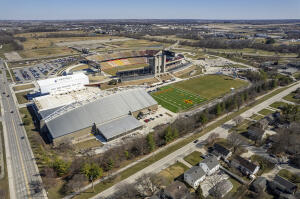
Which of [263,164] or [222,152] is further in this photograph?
[222,152]

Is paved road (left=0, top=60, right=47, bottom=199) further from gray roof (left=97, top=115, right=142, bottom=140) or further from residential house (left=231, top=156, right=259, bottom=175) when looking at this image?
residential house (left=231, top=156, right=259, bottom=175)

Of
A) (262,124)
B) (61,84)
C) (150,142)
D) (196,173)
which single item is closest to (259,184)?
(196,173)

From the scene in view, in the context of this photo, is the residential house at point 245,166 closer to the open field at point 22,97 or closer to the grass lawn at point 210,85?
the grass lawn at point 210,85

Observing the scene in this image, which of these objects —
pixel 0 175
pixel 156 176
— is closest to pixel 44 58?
pixel 0 175

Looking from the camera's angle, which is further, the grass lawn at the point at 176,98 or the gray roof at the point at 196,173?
the grass lawn at the point at 176,98

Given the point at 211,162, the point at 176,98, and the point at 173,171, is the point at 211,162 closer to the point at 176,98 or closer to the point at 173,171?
the point at 173,171

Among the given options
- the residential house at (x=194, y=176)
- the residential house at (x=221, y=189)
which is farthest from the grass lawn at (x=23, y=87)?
the residential house at (x=221, y=189)
